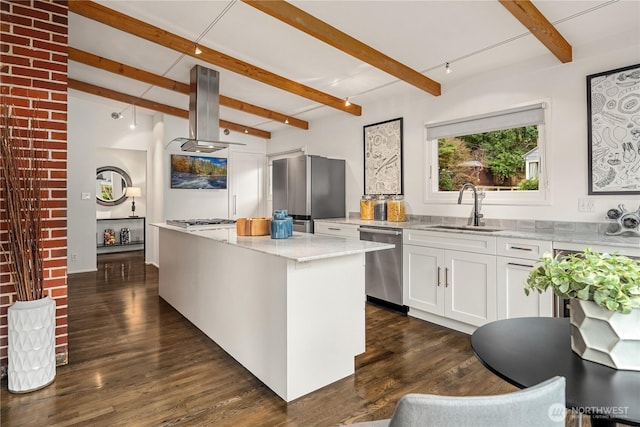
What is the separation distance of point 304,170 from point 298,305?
2.93 metres

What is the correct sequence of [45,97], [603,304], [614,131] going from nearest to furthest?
[603,304] < [45,97] < [614,131]

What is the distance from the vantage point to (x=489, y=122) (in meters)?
3.48

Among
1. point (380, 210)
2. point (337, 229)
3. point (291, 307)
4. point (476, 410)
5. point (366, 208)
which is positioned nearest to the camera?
point (476, 410)

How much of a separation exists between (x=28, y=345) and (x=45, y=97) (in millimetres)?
1630

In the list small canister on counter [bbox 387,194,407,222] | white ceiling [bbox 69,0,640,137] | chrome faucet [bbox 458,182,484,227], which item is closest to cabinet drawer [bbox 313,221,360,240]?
small canister on counter [bbox 387,194,407,222]

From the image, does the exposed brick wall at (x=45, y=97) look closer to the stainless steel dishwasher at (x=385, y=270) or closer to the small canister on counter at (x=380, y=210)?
the stainless steel dishwasher at (x=385, y=270)

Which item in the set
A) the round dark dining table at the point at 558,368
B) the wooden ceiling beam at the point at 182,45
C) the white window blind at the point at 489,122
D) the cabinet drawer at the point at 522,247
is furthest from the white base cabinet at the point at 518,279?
the wooden ceiling beam at the point at 182,45

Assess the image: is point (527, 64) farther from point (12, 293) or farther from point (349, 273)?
point (12, 293)

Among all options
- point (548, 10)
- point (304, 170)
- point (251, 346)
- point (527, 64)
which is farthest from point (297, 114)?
point (251, 346)

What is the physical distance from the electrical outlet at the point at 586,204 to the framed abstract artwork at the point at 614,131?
7cm

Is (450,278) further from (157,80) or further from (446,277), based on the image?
(157,80)

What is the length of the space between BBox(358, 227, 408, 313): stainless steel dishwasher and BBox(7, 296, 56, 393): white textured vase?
286 cm

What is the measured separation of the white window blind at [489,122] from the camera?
3.14 metres

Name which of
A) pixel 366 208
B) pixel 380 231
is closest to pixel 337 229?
pixel 366 208
